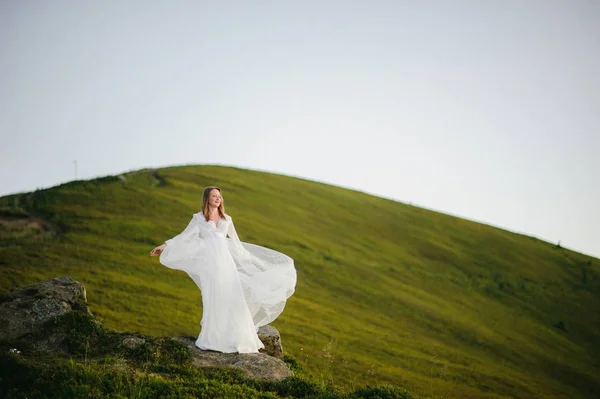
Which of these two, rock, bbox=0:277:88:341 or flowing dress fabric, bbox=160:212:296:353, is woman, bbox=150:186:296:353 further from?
rock, bbox=0:277:88:341

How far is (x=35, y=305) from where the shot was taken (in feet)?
41.4

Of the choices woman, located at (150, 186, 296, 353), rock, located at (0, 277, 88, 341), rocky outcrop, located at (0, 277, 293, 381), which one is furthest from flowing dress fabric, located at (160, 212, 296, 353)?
rock, located at (0, 277, 88, 341)

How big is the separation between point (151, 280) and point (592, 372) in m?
30.9

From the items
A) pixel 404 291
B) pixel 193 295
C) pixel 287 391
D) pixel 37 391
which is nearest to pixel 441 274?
pixel 404 291

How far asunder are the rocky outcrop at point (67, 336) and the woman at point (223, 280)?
0.47m

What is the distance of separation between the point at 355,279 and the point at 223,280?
29894 millimetres

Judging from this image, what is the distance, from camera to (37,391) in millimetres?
8445

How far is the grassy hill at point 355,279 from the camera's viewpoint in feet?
87.0

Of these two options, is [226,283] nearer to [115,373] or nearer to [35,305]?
[115,373]

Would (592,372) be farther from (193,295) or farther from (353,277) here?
(193,295)

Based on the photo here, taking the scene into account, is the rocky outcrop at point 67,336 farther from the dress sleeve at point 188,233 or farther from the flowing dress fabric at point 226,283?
the dress sleeve at point 188,233

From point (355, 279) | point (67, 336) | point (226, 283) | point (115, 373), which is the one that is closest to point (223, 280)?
point (226, 283)

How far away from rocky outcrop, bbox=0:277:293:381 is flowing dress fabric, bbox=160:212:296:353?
38 centimetres

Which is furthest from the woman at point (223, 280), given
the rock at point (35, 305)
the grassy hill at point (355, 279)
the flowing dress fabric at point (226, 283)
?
the grassy hill at point (355, 279)
